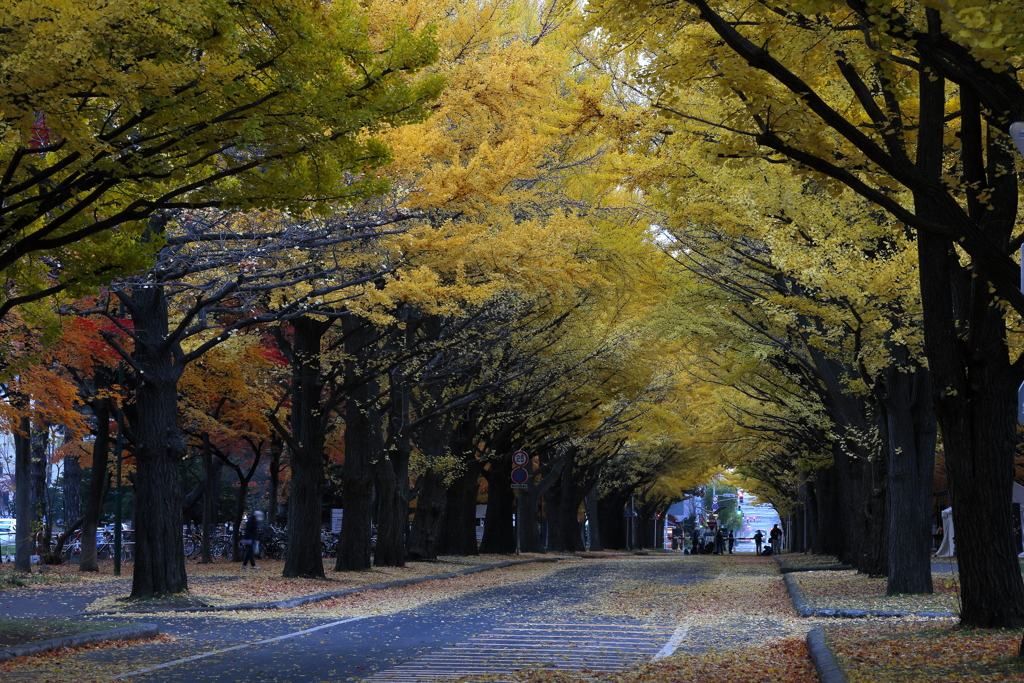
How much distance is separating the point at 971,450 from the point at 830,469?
1096 inches

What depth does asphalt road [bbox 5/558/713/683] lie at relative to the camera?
9.71 metres

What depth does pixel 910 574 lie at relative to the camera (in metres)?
17.4

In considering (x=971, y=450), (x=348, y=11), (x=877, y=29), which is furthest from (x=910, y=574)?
(x=348, y=11)

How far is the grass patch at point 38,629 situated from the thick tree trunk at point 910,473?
38.1 ft

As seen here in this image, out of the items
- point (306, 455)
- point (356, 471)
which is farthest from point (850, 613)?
point (356, 471)

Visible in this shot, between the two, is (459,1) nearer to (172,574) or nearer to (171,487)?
(171,487)

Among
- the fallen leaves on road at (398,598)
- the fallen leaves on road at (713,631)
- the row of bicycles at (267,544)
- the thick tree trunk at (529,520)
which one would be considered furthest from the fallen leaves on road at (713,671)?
the thick tree trunk at (529,520)

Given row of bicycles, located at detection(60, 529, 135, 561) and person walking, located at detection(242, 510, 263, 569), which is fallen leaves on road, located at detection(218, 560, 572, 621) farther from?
row of bicycles, located at detection(60, 529, 135, 561)

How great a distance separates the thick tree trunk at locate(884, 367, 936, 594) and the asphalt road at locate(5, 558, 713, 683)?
16.3 ft

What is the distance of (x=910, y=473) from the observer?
1714cm

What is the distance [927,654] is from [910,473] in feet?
25.6

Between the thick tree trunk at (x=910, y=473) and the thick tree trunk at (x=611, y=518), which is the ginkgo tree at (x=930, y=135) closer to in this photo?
the thick tree trunk at (x=910, y=473)

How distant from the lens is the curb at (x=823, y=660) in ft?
27.9

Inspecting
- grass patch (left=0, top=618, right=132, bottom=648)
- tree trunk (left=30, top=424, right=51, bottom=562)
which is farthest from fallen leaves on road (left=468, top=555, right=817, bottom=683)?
tree trunk (left=30, top=424, right=51, bottom=562)
